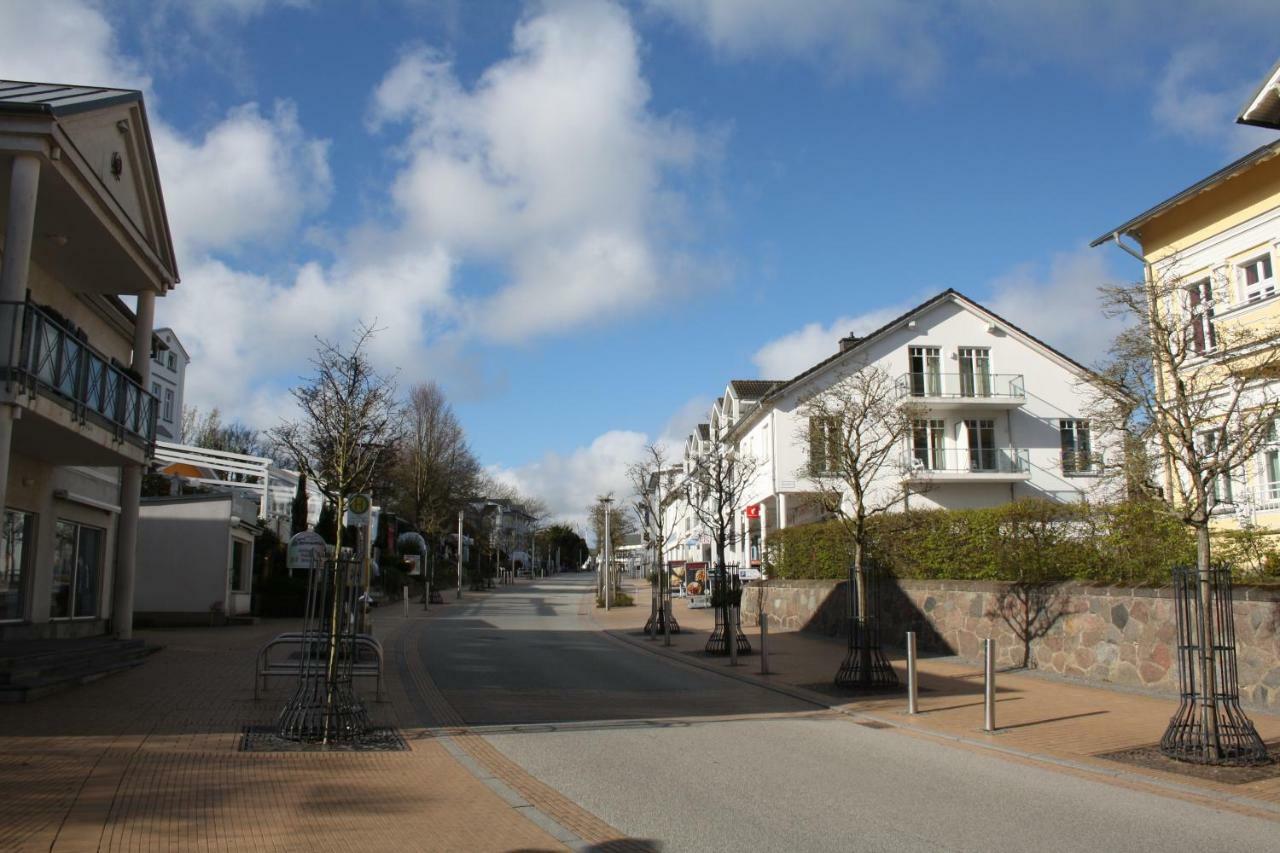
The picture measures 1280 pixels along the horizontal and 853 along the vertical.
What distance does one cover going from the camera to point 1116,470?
37.7ft

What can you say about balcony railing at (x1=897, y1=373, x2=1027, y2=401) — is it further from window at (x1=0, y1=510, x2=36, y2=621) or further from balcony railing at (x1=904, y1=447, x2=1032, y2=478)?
window at (x1=0, y1=510, x2=36, y2=621)

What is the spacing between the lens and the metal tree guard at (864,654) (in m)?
15.7

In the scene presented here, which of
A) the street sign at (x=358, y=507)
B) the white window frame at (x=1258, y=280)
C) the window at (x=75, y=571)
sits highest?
the white window frame at (x=1258, y=280)

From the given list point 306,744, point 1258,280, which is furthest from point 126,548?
point 1258,280

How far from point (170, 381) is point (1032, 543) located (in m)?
54.1

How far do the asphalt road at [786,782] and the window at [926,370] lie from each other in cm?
2897

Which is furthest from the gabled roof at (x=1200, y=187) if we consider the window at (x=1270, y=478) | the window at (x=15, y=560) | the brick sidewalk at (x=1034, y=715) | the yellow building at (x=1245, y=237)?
the window at (x=15, y=560)

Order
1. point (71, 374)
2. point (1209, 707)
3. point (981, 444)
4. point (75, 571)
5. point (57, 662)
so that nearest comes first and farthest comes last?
point (1209, 707)
point (57, 662)
point (71, 374)
point (75, 571)
point (981, 444)

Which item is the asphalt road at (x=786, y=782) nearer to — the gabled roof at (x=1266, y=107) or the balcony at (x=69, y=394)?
the balcony at (x=69, y=394)

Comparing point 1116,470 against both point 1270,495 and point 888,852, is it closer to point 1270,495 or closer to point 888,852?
point 888,852

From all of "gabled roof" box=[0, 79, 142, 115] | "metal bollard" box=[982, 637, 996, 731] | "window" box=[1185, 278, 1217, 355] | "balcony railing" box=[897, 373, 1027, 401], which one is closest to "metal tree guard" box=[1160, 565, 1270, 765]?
"metal bollard" box=[982, 637, 996, 731]

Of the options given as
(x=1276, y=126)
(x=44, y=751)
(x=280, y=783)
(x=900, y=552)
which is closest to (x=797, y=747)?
(x=280, y=783)

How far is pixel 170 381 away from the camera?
5991 cm

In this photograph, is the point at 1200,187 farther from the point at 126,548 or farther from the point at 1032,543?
the point at 126,548
